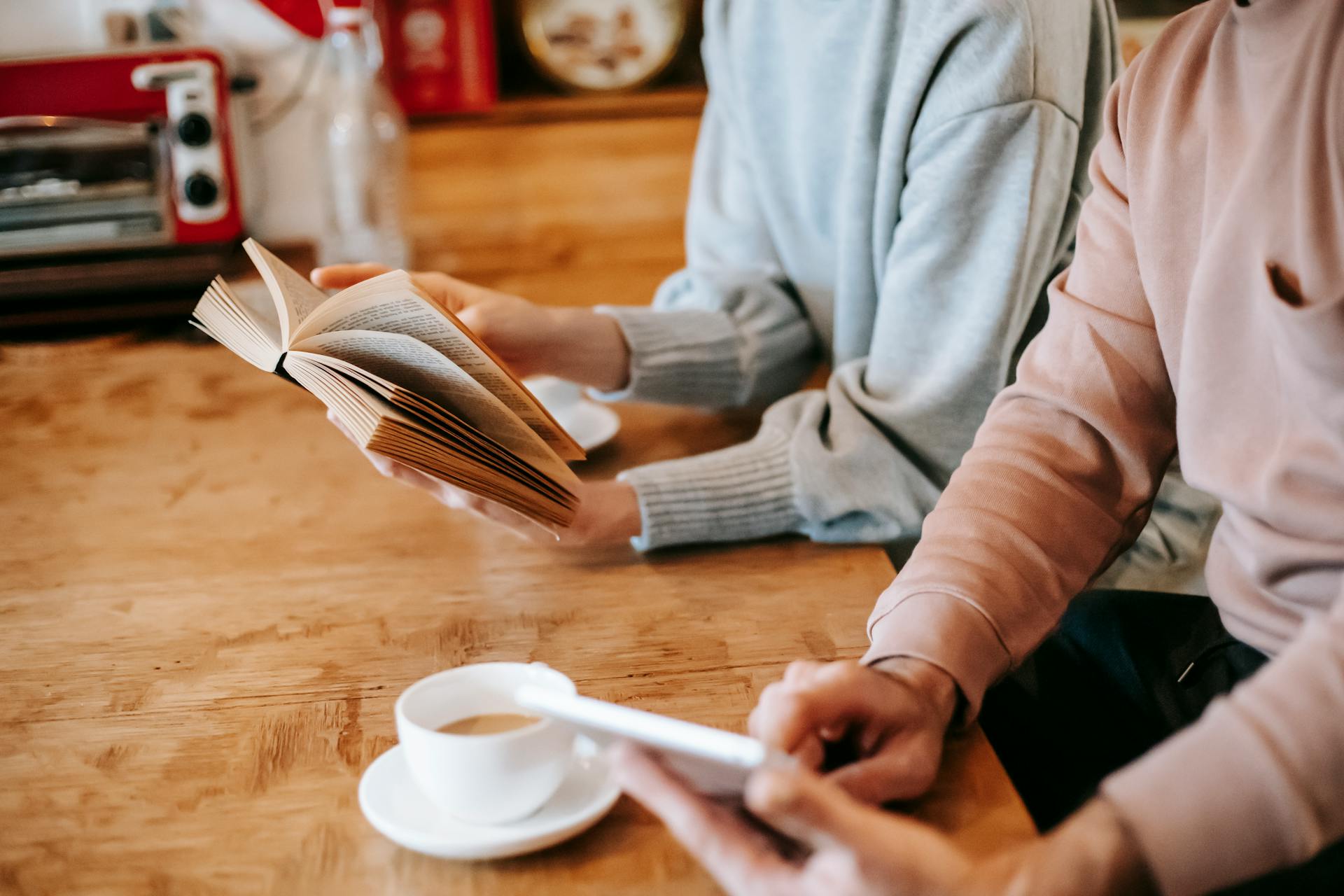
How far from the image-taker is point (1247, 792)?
0.52 m

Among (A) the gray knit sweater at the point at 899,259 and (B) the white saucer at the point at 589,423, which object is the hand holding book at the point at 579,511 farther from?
(B) the white saucer at the point at 589,423

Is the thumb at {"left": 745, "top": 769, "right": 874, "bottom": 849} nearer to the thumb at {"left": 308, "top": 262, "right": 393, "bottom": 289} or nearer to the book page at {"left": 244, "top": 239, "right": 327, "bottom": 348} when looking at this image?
the book page at {"left": 244, "top": 239, "right": 327, "bottom": 348}

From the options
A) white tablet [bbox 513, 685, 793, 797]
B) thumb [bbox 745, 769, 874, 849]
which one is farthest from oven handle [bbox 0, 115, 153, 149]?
thumb [bbox 745, 769, 874, 849]

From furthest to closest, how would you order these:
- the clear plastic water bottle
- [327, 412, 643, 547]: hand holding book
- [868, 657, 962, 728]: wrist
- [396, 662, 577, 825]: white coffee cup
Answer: the clear plastic water bottle, [327, 412, 643, 547]: hand holding book, [868, 657, 962, 728]: wrist, [396, 662, 577, 825]: white coffee cup

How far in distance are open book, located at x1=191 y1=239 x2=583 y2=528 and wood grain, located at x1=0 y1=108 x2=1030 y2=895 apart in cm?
12

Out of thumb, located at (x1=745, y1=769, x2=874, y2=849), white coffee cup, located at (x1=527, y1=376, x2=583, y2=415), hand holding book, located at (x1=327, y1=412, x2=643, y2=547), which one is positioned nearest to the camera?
thumb, located at (x1=745, y1=769, x2=874, y2=849)

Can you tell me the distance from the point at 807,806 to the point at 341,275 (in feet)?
2.39

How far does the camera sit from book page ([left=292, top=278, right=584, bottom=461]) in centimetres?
81

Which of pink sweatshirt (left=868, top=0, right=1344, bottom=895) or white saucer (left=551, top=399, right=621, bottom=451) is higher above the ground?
pink sweatshirt (left=868, top=0, right=1344, bottom=895)

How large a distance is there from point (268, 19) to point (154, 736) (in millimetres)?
1537

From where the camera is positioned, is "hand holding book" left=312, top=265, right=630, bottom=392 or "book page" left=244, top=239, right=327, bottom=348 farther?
"hand holding book" left=312, top=265, right=630, bottom=392

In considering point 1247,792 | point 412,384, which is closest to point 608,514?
point 412,384

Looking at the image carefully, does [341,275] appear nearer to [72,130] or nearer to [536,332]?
[536,332]

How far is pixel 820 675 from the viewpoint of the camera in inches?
25.3
